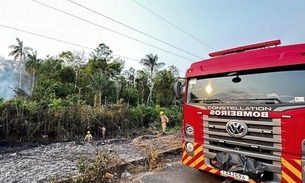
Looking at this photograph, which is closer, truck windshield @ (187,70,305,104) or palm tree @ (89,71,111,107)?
truck windshield @ (187,70,305,104)

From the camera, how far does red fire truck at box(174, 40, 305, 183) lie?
253cm

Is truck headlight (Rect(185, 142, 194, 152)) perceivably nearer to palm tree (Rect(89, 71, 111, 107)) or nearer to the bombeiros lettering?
the bombeiros lettering

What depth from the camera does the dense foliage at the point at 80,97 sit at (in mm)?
9078

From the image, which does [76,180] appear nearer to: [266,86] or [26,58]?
[266,86]

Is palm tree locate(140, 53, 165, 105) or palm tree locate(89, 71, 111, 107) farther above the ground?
palm tree locate(140, 53, 165, 105)

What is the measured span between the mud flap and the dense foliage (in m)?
8.07

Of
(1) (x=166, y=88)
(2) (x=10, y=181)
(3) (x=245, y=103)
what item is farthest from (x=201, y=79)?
(1) (x=166, y=88)

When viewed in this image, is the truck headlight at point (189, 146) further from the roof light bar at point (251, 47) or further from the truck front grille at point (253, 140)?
the roof light bar at point (251, 47)

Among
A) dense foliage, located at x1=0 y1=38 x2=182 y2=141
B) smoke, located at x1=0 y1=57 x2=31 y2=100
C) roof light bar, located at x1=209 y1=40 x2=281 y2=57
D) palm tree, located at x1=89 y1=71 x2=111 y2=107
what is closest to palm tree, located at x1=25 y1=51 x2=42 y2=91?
dense foliage, located at x1=0 y1=38 x2=182 y2=141

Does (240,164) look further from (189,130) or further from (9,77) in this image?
(9,77)

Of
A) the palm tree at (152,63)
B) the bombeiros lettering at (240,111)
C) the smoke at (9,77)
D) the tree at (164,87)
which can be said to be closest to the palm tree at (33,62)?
the smoke at (9,77)

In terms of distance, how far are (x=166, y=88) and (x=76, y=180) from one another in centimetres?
2404

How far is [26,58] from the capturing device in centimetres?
3262

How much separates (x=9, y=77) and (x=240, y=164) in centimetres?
4657
